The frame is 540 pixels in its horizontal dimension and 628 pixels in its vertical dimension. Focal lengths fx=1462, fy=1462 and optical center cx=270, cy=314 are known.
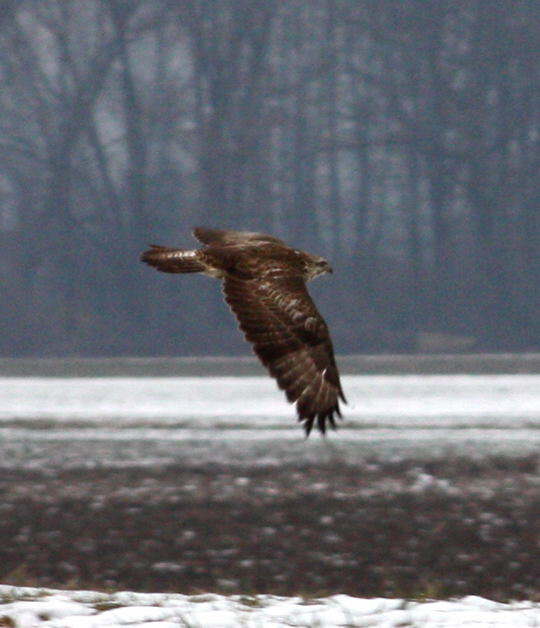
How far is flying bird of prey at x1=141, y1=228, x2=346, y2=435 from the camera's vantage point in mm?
5465

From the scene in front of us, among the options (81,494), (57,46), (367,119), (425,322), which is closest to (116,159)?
(57,46)

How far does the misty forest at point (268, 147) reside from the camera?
4628 cm

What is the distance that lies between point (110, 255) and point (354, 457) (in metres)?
33.1

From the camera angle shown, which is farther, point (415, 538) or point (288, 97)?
point (288, 97)

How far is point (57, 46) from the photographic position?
48969mm

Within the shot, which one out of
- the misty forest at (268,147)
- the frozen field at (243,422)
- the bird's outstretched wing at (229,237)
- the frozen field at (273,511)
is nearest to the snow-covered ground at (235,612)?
the frozen field at (273,511)

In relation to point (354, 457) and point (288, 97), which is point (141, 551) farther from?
point (288, 97)

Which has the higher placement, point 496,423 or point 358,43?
point 358,43

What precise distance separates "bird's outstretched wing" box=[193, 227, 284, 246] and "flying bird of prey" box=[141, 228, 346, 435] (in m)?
0.29

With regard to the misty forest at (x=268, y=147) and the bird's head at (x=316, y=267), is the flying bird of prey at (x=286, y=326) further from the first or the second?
the misty forest at (x=268, y=147)

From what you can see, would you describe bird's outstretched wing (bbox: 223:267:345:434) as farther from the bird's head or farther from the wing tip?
the bird's head

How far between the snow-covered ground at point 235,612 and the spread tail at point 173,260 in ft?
4.43

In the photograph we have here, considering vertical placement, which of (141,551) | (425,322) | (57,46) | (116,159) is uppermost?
(57,46)

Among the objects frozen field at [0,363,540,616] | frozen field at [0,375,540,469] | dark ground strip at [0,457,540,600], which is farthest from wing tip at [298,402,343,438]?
frozen field at [0,375,540,469]
